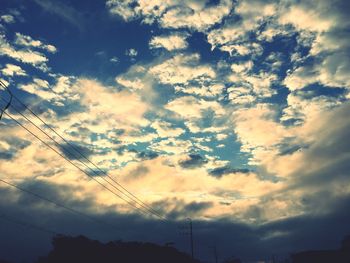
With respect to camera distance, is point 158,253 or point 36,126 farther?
point 158,253

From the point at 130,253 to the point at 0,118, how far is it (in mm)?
92920

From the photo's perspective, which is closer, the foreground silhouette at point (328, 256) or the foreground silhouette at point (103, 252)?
the foreground silhouette at point (103, 252)

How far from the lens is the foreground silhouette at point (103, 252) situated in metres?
85.0

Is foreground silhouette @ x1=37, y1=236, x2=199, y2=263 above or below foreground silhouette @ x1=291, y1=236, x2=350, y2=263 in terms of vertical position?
below

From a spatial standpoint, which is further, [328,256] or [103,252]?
[328,256]

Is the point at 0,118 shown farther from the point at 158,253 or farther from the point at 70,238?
the point at 158,253

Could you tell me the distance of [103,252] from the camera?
91.7 metres

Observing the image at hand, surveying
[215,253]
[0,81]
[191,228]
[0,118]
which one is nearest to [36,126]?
[0,118]

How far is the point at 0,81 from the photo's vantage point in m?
14.2

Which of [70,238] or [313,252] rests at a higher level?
[313,252]

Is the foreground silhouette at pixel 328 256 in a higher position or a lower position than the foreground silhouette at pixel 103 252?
higher

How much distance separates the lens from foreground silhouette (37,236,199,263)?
279 ft

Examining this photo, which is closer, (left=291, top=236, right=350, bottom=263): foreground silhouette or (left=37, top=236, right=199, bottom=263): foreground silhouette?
(left=37, top=236, right=199, bottom=263): foreground silhouette

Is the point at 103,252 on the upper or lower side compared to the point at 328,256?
lower
